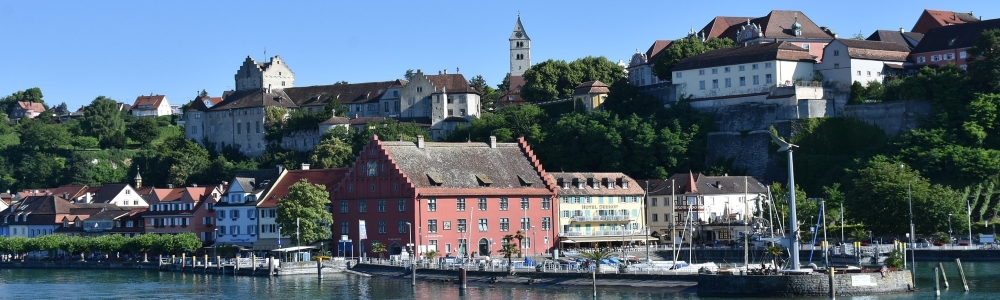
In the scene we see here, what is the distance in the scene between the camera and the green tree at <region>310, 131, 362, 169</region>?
127 meters

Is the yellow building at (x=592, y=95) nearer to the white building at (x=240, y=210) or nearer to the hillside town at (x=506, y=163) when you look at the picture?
the hillside town at (x=506, y=163)

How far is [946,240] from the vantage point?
9425 centimetres

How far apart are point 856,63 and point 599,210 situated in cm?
3015

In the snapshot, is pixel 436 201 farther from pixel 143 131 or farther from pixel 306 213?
pixel 143 131

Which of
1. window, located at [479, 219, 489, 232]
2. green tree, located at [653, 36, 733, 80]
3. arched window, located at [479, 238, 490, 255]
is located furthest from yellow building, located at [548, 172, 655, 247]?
green tree, located at [653, 36, 733, 80]

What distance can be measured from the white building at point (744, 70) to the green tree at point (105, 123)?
71.1 metres

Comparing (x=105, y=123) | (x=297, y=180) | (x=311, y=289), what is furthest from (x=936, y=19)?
(x=105, y=123)

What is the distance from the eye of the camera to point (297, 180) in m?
107

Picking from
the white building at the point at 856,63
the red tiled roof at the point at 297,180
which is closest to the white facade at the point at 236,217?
the red tiled roof at the point at 297,180

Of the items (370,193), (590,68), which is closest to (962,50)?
(590,68)

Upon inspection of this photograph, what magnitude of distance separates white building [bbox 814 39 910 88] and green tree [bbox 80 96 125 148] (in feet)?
274

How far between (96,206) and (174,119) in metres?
58.2

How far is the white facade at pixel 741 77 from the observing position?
12081 cm

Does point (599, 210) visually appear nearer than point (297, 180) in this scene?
Yes
